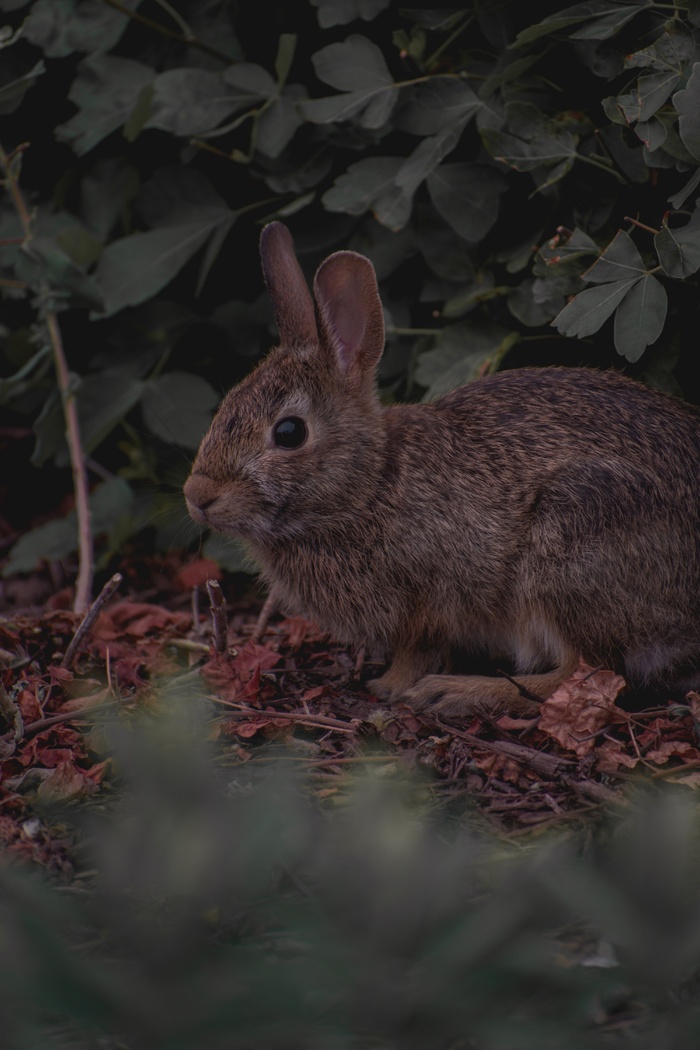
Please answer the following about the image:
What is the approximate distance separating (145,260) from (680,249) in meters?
2.85

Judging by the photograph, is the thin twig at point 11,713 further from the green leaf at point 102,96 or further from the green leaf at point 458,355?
A: the green leaf at point 102,96

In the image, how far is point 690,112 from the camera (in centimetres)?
405

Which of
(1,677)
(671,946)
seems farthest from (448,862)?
(1,677)

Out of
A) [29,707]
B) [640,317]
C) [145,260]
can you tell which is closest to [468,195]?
[640,317]

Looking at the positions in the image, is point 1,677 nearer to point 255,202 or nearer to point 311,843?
point 311,843

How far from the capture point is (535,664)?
4.35 metres

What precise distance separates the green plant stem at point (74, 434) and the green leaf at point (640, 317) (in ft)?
8.92

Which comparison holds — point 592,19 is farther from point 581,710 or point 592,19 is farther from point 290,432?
point 581,710

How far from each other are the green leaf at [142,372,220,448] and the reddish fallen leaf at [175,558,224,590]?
681 mm

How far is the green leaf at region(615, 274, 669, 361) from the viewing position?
4305mm

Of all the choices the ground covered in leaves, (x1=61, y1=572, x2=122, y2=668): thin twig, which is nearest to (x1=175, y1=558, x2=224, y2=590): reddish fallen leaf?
the ground covered in leaves

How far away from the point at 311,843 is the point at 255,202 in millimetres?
4416

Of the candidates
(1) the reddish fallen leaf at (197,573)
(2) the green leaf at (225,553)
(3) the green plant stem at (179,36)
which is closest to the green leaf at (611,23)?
(3) the green plant stem at (179,36)

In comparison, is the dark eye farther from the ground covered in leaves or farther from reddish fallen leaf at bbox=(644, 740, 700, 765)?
reddish fallen leaf at bbox=(644, 740, 700, 765)
